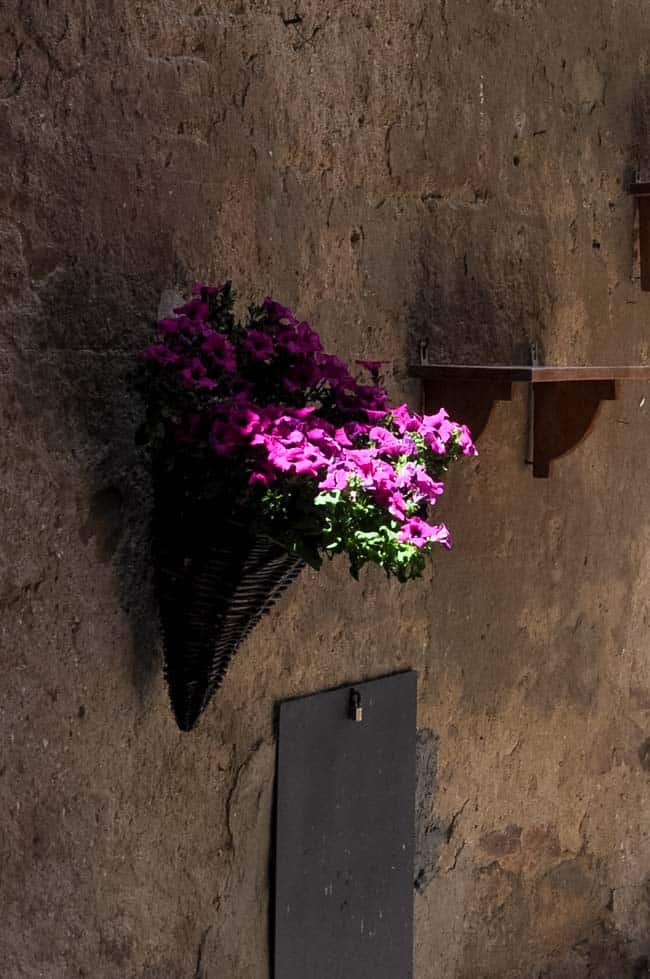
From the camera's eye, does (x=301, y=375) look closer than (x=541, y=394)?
Yes

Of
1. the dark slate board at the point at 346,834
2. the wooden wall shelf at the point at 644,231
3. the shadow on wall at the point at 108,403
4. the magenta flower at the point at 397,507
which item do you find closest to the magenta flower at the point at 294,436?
the magenta flower at the point at 397,507

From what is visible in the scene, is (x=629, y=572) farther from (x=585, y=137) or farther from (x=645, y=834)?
(x=585, y=137)

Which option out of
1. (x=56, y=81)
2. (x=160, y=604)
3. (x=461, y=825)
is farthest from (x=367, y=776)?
(x=56, y=81)

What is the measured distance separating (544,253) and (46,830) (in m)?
2.14

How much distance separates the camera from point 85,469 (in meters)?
2.73

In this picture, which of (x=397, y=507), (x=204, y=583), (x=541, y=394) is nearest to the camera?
(x=397, y=507)

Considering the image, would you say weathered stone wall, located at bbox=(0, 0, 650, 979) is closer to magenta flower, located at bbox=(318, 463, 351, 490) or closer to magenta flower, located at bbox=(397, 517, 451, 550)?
magenta flower, located at bbox=(318, 463, 351, 490)

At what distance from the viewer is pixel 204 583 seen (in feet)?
8.86

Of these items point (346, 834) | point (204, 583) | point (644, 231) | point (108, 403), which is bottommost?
point (346, 834)

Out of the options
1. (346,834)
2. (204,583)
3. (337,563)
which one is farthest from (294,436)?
(346,834)

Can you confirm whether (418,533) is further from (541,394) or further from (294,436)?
(541,394)

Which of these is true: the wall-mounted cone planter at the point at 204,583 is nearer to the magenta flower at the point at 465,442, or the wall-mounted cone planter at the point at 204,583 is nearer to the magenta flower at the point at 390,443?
the magenta flower at the point at 390,443

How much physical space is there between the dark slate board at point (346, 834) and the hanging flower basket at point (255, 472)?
560 millimetres

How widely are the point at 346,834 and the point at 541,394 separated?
125cm
